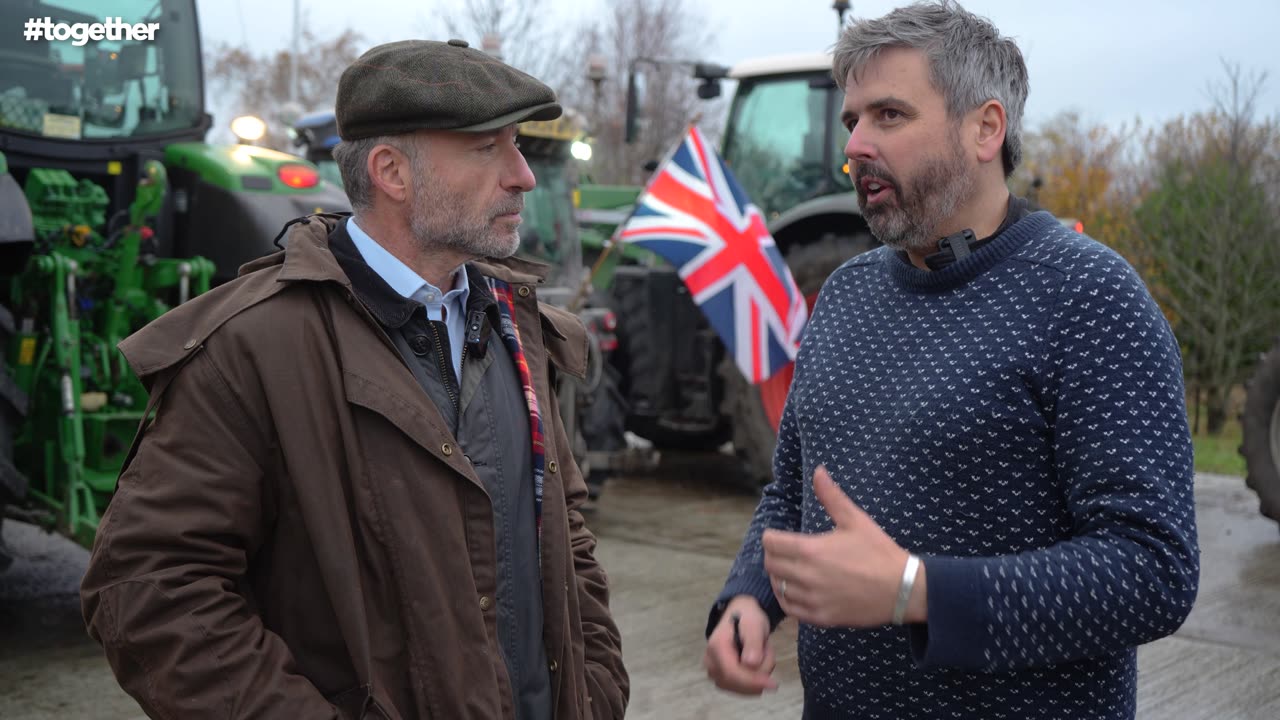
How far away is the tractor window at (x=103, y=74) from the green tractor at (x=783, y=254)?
2.85 metres

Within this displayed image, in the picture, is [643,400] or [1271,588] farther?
[643,400]

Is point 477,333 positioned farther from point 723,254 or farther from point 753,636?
point 723,254

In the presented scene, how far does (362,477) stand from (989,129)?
102 cm

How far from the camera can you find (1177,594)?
1455 mm

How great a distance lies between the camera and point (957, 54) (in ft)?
5.69

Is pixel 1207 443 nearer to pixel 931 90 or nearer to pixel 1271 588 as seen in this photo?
pixel 1271 588

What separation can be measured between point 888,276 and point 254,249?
398 cm

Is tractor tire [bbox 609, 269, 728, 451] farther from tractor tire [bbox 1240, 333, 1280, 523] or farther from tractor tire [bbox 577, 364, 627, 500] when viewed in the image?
tractor tire [bbox 1240, 333, 1280, 523]

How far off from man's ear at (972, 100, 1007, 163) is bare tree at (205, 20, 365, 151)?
88.2 ft

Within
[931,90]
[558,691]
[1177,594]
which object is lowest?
[558,691]

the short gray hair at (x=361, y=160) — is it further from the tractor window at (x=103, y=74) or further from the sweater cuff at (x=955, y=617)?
the tractor window at (x=103, y=74)

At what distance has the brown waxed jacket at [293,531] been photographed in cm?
162

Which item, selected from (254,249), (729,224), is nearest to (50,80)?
(254,249)

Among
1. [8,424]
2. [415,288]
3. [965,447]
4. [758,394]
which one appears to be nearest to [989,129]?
[965,447]
